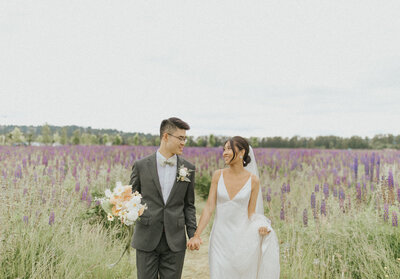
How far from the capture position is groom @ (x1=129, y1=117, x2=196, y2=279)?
7.45 feet

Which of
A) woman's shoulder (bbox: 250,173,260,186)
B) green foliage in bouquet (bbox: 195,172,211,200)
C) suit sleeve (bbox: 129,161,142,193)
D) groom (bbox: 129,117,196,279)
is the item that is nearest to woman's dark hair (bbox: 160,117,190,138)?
groom (bbox: 129,117,196,279)

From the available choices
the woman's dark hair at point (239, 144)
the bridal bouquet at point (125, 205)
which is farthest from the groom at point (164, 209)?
the woman's dark hair at point (239, 144)

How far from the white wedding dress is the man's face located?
561 millimetres

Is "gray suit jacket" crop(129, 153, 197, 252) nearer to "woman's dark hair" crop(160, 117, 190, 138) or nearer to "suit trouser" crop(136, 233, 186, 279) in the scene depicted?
"suit trouser" crop(136, 233, 186, 279)

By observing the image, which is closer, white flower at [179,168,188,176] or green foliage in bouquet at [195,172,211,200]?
white flower at [179,168,188,176]

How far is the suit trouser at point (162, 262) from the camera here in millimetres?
2270

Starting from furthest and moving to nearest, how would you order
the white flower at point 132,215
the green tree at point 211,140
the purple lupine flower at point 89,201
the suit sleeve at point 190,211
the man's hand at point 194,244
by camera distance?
the green tree at point 211,140 → the purple lupine flower at point 89,201 → the suit sleeve at point 190,211 → the man's hand at point 194,244 → the white flower at point 132,215

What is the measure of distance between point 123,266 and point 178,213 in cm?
194

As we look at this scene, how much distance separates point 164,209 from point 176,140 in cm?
54

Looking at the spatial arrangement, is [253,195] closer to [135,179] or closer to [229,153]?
[229,153]

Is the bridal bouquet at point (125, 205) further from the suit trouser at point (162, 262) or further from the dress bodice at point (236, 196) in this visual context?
the dress bodice at point (236, 196)

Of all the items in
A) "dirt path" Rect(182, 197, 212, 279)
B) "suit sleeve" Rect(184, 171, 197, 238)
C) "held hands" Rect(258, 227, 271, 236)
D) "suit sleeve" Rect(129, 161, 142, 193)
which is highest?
"suit sleeve" Rect(129, 161, 142, 193)

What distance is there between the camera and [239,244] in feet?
8.24

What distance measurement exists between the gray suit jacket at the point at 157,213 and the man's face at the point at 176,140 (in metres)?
0.13
